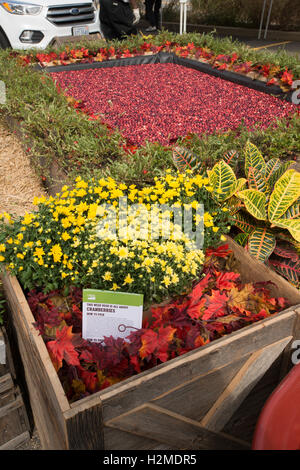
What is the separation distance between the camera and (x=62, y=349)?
4.09ft

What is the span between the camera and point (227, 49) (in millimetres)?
4922

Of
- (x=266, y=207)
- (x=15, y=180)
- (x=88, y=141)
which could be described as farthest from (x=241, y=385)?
(x=15, y=180)

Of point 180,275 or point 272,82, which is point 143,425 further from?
point 272,82

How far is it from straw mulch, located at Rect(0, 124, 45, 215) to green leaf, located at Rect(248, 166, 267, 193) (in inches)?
68.2

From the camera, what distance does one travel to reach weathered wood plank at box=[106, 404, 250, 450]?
3.71 ft

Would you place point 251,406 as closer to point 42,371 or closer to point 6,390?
point 42,371

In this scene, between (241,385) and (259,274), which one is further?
(259,274)

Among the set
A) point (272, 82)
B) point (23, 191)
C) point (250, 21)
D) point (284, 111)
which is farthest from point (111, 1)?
point (250, 21)

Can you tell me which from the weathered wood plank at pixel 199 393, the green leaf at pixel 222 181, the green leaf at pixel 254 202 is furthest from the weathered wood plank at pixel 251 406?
the green leaf at pixel 222 181

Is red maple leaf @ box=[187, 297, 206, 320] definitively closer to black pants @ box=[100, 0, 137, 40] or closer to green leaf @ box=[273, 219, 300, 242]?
green leaf @ box=[273, 219, 300, 242]

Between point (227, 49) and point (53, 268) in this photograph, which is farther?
point (227, 49)

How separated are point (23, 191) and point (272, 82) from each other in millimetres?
2857

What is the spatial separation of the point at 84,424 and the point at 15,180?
2.73m

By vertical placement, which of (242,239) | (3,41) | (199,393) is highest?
(3,41)
